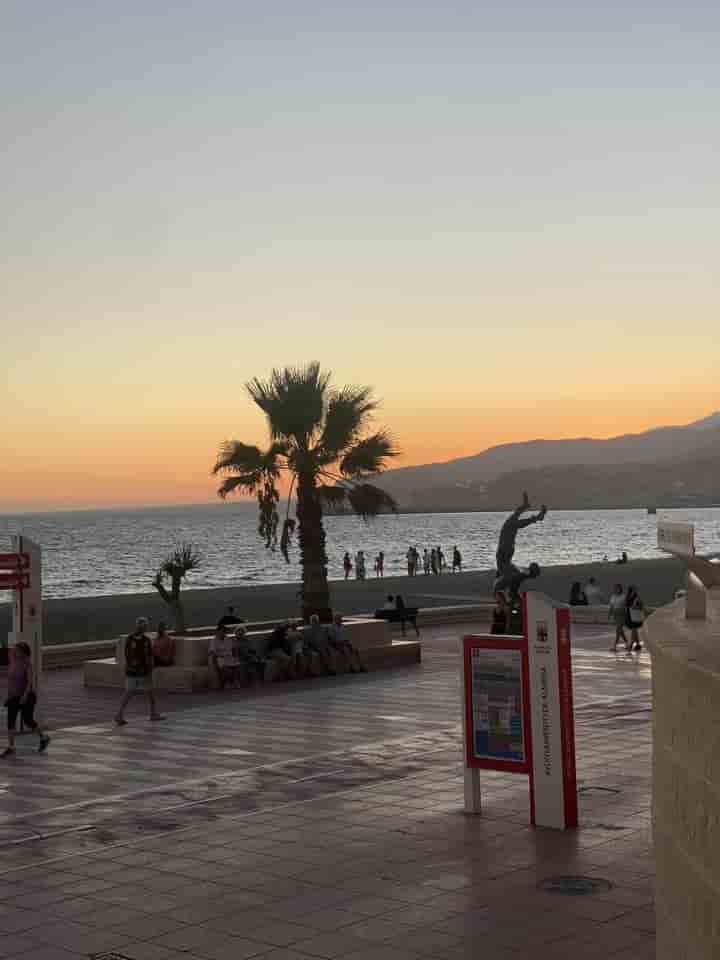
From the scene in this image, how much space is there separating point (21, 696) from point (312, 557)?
12.7m

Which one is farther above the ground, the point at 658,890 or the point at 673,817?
the point at 673,817

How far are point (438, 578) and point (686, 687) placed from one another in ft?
186

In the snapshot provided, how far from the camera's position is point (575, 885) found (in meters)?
9.65

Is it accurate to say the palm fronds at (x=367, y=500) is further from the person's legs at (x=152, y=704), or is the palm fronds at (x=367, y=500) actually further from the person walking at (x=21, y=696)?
the person walking at (x=21, y=696)

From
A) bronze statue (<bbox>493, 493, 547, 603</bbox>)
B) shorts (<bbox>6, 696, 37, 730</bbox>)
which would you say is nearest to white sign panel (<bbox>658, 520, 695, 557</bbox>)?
shorts (<bbox>6, 696, 37, 730</bbox>)

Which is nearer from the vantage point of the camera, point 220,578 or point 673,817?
point 673,817

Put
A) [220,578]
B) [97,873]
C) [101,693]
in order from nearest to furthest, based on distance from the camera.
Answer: [97,873]
[101,693]
[220,578]

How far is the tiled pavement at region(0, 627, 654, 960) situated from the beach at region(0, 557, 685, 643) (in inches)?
654

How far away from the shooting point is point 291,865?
34.1 feet

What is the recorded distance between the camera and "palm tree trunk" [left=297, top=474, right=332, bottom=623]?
28.1 metres

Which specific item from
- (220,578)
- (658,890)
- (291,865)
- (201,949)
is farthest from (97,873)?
(220,578)

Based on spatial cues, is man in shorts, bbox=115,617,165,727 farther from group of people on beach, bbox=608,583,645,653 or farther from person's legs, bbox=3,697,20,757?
group of people on beach, bbox=608,583,645,653

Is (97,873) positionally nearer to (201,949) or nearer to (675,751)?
(201,949)

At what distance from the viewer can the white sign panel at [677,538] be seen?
566 centimetres
